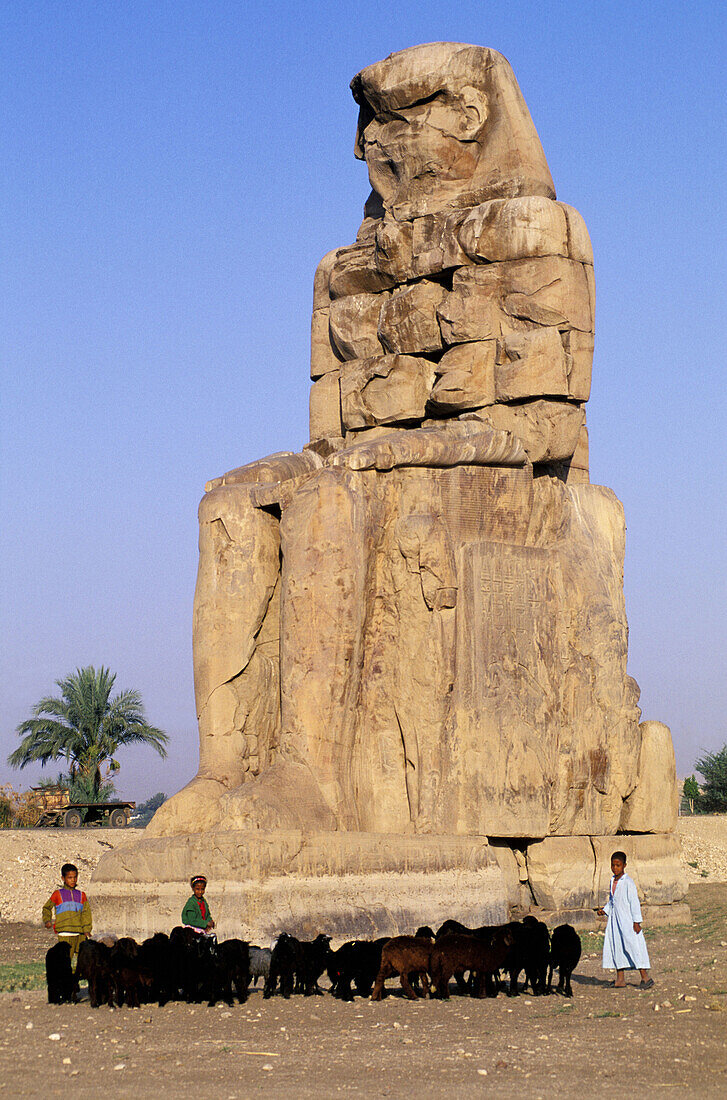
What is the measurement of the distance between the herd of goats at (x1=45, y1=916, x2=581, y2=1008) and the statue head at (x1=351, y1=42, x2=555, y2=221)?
6.49 metres

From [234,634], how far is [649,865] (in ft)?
12.6

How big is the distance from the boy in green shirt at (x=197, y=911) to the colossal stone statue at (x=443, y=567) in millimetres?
698

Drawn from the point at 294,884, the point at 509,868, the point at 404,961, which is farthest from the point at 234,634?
the point at 404,961

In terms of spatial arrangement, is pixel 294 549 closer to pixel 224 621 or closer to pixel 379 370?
pixel 224 621

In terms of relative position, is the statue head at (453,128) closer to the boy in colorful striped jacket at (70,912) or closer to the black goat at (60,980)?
the boy in colorful striped jacket at (70,912)

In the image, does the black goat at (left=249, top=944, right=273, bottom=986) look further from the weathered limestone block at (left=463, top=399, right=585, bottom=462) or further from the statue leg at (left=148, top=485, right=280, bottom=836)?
the weathered limestone block at (left=463, top=399, right=585, bottom=462)

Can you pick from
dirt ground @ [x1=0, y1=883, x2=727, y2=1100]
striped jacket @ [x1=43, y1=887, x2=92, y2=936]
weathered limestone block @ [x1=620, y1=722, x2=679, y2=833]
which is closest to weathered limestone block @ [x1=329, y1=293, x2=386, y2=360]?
weathered limestone block @ [x1=620, y1=722, x2=679, y2=833]

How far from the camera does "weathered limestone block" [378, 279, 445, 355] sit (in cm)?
1161

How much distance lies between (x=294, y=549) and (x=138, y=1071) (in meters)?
4.90

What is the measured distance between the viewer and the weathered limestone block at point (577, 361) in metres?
11.1

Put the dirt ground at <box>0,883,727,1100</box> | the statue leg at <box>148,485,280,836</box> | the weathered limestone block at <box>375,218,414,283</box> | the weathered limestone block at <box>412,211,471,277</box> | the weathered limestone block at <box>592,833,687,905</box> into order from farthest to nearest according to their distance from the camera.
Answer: the weathered limestone block at <box>375,218,414,283</box> → the weathered limestone block at <box>412,211,471,277</box> → the weathered limestone block at <box>592,833,687,905</box> → the statue leg at <box>148,485,280,836</box> → the dirt ground at <box>0,883,727,1100</box>

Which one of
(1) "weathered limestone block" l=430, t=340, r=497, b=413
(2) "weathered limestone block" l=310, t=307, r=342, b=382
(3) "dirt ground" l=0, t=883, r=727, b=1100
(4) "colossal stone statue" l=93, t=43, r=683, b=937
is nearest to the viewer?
(3) "dirt ground" l=0, t=883, r=727, b=1100

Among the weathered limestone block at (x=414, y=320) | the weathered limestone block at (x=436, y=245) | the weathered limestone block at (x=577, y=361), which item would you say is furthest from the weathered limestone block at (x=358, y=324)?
the weathered limestone block at (x=577, y=361)

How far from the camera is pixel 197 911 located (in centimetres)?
776
